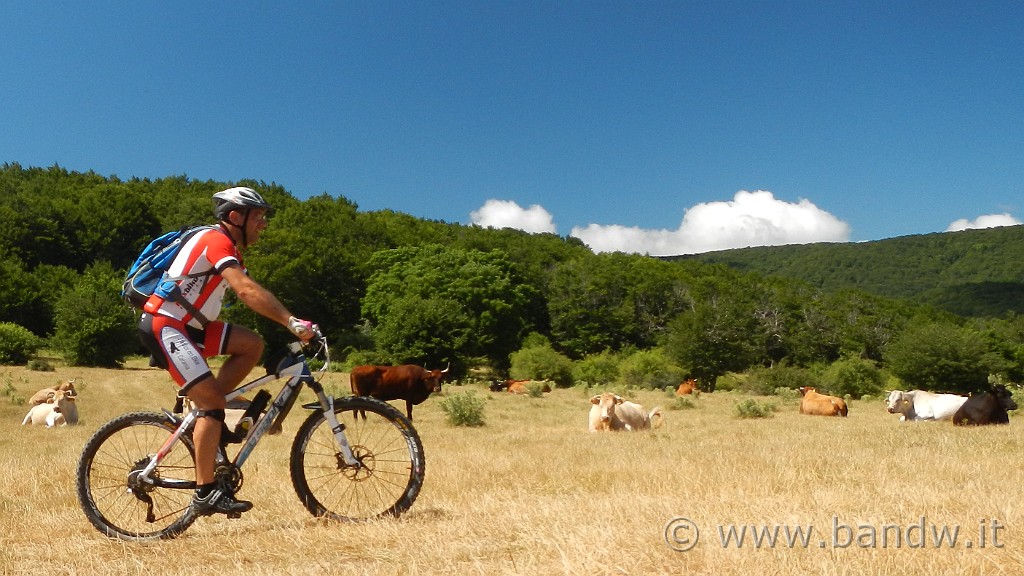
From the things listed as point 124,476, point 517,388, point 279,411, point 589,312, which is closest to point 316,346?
point 279,411

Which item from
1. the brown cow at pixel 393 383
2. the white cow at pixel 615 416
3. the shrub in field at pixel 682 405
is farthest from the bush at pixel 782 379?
the white cow at pixel 615 416

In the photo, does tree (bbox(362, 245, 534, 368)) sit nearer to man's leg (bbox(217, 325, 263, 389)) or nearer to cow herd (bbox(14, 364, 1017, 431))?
cow herd (bbox(14, 364, 1017, 431))

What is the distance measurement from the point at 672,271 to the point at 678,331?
36960mm

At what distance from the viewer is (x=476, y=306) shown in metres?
59.3

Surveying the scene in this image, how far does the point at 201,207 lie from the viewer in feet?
257

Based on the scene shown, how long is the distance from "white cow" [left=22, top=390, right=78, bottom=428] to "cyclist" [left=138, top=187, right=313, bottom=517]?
1718 centimetres

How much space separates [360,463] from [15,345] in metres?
45.6

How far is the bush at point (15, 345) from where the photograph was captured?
40.5 m

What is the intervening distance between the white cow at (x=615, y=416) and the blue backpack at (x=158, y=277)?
11.4m

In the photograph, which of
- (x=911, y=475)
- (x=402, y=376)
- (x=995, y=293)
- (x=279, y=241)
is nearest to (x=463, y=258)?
(x=279, y=241)

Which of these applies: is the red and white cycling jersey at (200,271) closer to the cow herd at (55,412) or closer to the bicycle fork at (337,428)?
the bicycle fork at (337,428)

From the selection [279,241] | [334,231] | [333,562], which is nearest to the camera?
[333,562]

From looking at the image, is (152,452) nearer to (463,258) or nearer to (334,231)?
(463,258)

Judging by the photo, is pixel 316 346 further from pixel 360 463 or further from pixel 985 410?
pixel 985 410
